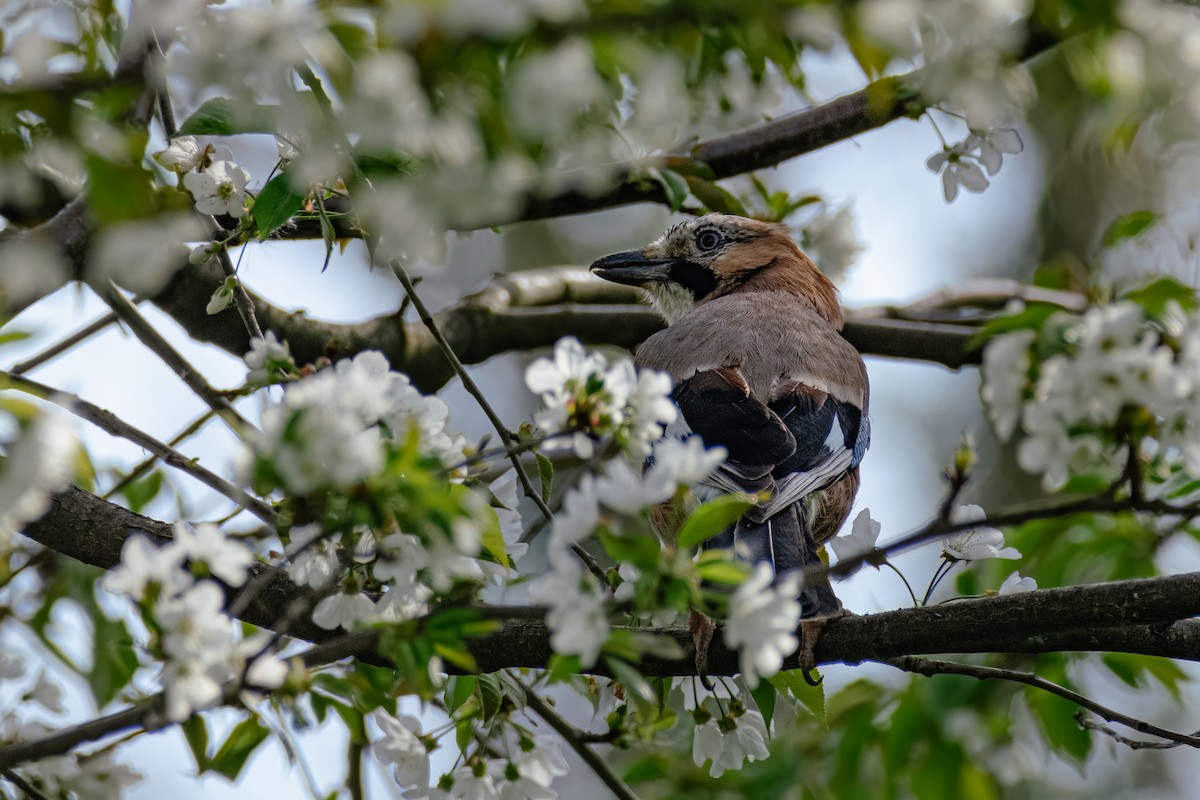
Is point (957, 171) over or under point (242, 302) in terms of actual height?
over

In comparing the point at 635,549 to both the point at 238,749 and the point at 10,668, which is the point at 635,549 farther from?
the point at 10,668

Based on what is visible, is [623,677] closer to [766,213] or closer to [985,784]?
[985,784]

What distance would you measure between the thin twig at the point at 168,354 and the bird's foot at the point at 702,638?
40.2 inches

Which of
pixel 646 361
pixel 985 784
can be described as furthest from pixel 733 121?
pixel 985 784

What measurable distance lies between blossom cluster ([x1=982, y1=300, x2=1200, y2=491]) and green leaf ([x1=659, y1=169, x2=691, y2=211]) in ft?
4.83

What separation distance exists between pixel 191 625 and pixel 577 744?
101cm

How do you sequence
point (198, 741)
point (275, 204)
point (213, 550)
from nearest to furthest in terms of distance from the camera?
1. point (213, 550)
2. point (275, 204)
3. point (198, 741)

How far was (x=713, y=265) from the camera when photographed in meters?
4.71

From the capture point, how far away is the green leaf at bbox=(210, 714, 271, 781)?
2.44 m

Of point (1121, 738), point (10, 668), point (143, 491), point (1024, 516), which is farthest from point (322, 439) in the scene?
point (143, 491)

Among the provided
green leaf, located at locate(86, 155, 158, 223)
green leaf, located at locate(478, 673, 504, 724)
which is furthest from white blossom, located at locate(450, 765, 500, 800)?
green leaf, located at locate(86, 155, 158, 223)

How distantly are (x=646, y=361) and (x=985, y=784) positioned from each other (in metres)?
1.47

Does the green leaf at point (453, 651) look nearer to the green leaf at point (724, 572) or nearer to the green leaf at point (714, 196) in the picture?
the green leaf at point (724, 572)

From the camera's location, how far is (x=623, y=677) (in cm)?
159
